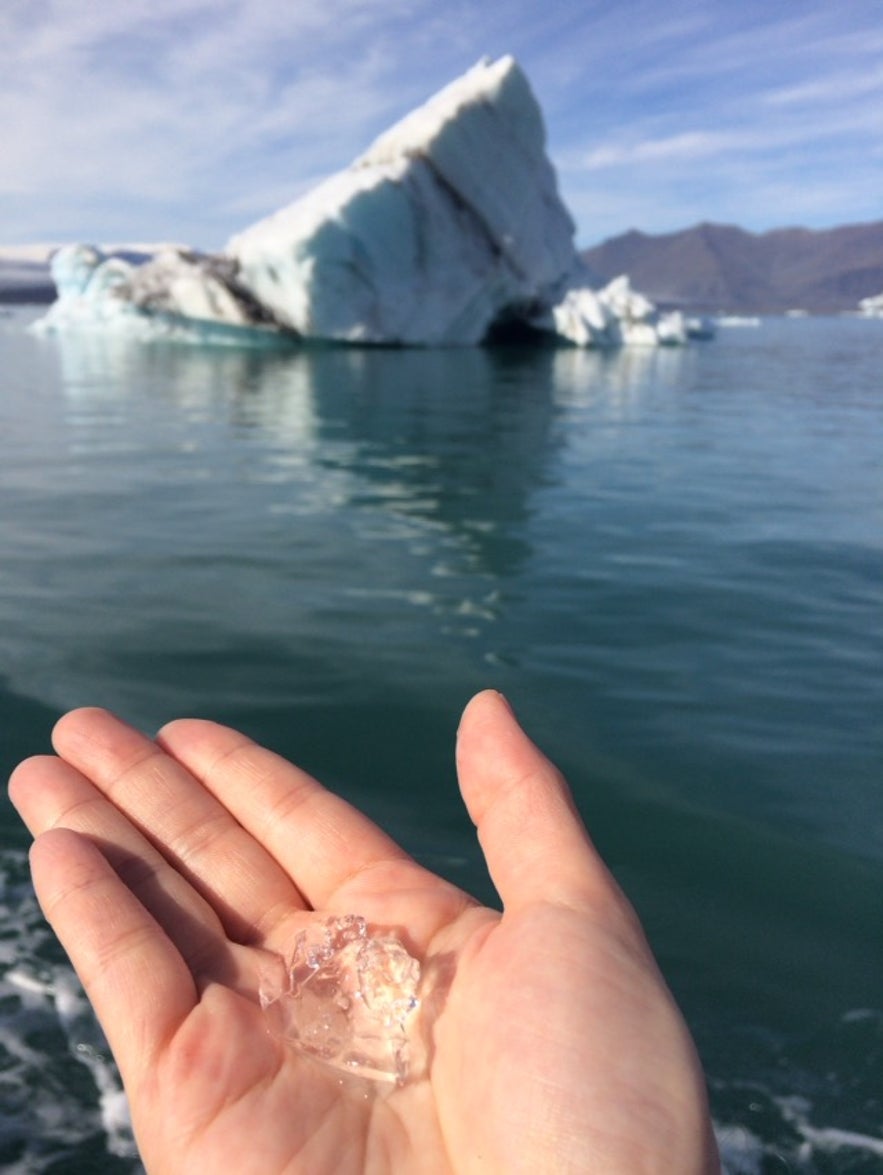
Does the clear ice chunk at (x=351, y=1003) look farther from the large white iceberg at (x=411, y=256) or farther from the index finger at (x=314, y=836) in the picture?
the large white iceberg at (x=411, y=256)

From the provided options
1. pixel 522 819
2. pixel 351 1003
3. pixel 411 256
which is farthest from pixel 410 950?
pixel 411 256

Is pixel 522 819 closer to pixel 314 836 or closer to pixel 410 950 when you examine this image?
pixel 410 950

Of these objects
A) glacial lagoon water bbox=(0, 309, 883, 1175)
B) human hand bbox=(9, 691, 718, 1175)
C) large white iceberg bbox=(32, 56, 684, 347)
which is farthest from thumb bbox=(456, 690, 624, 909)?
large white iceberg bbox=(32, 56, 684, 347)

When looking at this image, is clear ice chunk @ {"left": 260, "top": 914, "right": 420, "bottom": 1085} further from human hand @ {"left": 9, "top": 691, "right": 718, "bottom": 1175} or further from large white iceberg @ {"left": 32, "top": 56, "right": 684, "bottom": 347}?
large white iceberg @ {"left": 32, "top": 56, "right": 684, "bottom": 347}

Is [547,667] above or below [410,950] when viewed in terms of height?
below

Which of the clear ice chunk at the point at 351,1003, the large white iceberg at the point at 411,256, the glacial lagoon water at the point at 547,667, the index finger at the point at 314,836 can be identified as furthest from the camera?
the large white iceberg at the point at 411,256

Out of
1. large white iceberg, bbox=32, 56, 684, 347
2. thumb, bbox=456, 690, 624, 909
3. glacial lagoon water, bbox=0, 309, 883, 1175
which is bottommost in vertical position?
glacial lagoon water, bbox=0, 309, 883, 1175

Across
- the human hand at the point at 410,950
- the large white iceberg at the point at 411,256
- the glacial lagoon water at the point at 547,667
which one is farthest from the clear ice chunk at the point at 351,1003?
the large white iceberg at the point at 411,256
